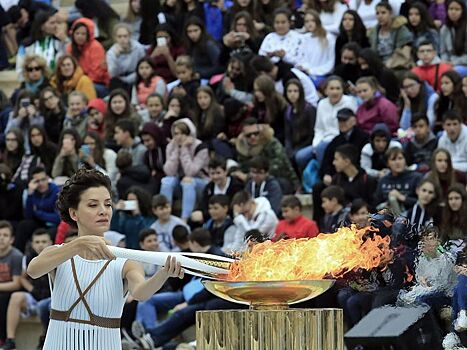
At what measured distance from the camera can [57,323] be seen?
21.2 ft

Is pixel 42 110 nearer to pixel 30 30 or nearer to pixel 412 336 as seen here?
pixel 30 30

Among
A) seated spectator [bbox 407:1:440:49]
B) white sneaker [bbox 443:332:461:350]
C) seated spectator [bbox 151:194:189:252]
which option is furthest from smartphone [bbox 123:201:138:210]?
white sneaker [bbox 443:332:461:350]

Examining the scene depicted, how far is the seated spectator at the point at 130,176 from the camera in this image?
49.9ft

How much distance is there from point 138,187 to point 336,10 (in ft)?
12.2

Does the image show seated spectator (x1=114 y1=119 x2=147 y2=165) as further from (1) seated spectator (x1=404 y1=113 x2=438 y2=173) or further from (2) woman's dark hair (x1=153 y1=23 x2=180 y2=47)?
(1) seated spectator (x1=404 y1=113 x2=438 y2=173)

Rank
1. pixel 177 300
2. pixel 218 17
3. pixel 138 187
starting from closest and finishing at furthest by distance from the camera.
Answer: pixel 177 300
pixel 138 187
pixel 218 17

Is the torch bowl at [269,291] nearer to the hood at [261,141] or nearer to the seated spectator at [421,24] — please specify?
the hood at [261,141]

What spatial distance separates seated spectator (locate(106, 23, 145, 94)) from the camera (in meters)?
17.6

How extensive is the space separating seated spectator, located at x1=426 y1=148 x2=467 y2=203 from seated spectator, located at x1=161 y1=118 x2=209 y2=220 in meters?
2.87

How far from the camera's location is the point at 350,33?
16.2 meters

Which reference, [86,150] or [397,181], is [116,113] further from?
[397,181]

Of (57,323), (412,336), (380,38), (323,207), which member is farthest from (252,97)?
(57,323)

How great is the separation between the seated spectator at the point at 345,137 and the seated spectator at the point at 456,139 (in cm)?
97

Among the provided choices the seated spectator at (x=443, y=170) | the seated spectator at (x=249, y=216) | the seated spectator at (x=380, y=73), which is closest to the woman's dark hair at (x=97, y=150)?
the seated spectator at (x=249, y=216)
